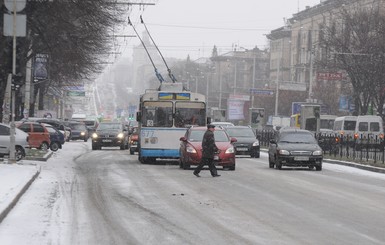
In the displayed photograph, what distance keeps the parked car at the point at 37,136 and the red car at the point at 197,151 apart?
A: 16061 millimetres

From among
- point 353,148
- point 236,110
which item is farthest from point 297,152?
point 236,110

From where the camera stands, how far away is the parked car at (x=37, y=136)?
44.0 m

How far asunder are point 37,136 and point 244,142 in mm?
10981

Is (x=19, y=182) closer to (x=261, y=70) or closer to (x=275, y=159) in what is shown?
(x=275, y=159)

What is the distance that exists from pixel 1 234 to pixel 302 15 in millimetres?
101339

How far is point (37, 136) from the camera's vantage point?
44125 mm

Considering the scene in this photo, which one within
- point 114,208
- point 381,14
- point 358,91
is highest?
point 381,14

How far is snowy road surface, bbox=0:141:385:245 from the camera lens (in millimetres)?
11633

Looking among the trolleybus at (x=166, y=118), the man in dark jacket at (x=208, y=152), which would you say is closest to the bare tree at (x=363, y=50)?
the trolleybus at (x=166, y=118)

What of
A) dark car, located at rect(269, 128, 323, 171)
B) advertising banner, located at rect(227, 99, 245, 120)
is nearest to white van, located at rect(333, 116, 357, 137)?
dark car, located at rect(269, 128, 323, 171)

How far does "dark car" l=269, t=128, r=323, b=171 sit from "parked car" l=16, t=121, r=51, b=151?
54.6 ft

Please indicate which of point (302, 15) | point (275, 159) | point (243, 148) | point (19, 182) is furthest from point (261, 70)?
point (19, 182)

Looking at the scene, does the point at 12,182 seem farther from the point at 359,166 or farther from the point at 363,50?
the point at 363,50

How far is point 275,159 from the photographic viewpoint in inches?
1241
